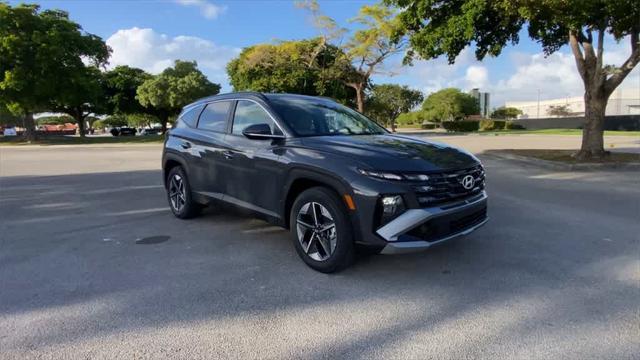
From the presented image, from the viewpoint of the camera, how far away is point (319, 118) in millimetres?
5172

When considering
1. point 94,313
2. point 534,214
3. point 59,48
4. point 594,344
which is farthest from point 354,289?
point 59,48

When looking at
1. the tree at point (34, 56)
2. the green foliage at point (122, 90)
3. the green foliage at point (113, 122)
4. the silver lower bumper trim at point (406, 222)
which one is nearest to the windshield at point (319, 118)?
the silver lower bumper trim at point (406, 222)

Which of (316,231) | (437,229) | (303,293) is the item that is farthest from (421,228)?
(303,293)

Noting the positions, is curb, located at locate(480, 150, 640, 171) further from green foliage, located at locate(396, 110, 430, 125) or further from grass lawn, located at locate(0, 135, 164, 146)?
green foliage, located at locate(396, 110, 430, 125)

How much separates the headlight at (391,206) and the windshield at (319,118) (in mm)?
1323

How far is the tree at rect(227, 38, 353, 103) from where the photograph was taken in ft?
124

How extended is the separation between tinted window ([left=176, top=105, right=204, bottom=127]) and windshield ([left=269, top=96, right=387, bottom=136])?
1654 mm

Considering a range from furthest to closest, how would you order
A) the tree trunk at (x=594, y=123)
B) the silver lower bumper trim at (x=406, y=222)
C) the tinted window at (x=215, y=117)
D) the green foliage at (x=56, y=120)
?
the green foliage at (x=56, y=120), the tree trunk at (x=594, y=123), the tinted window at (x=215, y=117), the silver lower bumper trim at (x=406, y=222)

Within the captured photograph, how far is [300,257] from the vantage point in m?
4.59

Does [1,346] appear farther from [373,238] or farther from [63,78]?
[63,78]

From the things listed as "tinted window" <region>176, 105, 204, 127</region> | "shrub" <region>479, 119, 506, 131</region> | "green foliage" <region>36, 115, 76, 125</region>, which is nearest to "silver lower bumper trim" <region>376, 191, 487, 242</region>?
"tinted window" <region>176, 105, 204, 127</region>

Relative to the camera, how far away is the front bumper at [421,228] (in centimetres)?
374

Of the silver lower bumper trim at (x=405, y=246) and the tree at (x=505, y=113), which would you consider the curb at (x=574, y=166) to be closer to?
the silver lower bumper trim at (x=405, y=246)

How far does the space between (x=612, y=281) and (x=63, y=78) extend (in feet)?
123
